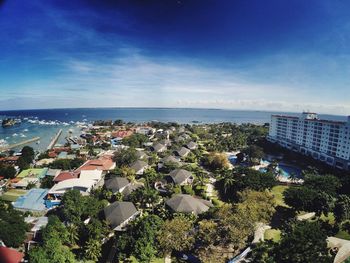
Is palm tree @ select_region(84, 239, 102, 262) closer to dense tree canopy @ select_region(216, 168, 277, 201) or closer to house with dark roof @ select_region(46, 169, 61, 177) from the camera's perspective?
dense tree canopy @ select_region(216, 168, 277, 201)

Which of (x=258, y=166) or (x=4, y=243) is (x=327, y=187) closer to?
(x=258, y=166)

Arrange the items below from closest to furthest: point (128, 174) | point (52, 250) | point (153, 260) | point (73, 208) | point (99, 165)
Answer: point (52, 250) → point (153, 260) → point (73, 208) → point (128, 174) → point (99, 165)

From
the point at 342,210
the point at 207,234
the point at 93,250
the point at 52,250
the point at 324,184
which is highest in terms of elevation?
the point at 324,184

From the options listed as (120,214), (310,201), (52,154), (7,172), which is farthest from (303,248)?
(52,154)

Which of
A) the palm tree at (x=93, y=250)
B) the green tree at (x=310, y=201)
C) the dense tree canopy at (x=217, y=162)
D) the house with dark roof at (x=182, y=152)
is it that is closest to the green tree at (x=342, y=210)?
the green tree at (x=310, y=201)

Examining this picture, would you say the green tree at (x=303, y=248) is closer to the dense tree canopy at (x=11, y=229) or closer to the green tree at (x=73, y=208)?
the green tree at (x=73, y=208)

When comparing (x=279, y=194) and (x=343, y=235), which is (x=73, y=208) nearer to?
(x=343, y=235)
